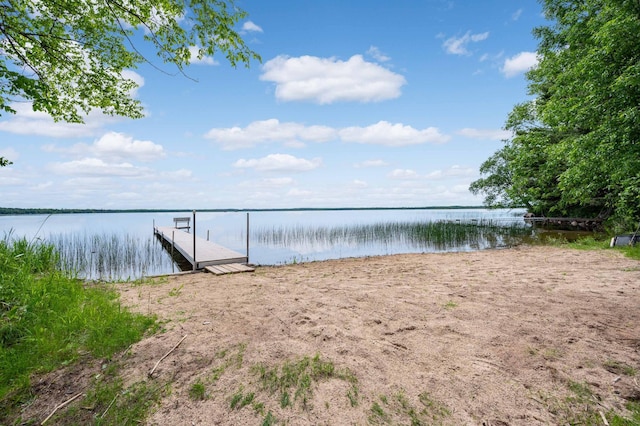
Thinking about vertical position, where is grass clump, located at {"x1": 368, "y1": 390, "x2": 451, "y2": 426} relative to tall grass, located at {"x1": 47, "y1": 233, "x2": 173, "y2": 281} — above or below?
above

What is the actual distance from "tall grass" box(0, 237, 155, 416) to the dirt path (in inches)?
16.5

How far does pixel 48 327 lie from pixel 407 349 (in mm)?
4367

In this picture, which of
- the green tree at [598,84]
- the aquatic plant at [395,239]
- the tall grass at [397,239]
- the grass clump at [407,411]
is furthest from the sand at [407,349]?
the tall grass at [397,239]

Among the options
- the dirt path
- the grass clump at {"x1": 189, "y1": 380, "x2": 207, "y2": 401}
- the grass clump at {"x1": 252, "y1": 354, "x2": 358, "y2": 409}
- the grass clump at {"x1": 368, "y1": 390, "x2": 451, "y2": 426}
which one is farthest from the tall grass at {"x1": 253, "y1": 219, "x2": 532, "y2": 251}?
the grass clump at {"x1": 189, "y1": 380, "x2": 207, "y2": 401}

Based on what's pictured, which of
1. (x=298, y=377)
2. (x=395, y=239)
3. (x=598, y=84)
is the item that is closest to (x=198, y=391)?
(x=298, y=377)

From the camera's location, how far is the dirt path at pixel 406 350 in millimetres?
2291

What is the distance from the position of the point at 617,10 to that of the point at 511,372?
9.08 metres

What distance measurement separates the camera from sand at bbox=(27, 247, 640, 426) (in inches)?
90.2

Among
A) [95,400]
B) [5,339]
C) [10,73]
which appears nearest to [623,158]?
[95,400]

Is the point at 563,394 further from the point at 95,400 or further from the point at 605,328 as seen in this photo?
the point at 95,400

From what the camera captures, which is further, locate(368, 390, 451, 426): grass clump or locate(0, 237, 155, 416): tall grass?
locate(0, 237, 155, 416): tall grass

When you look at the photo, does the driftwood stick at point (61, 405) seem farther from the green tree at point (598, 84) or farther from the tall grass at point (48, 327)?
the green tree at point (598, 84)

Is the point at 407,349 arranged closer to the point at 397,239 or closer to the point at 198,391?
the point at 198,391

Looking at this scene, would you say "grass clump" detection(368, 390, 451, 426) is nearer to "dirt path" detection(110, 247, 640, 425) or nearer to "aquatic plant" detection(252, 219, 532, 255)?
"dirt path" detection(110, 247, 640, 425)
